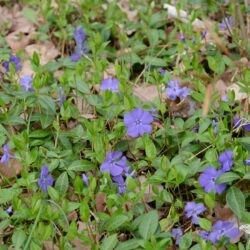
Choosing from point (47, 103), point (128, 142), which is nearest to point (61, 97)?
point (47, 103)

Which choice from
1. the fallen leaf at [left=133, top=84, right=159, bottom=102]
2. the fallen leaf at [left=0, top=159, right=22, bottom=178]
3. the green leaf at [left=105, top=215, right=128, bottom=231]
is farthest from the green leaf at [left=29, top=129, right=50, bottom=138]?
the green leaf at [left=105, top=215, right=128, bottom=231]

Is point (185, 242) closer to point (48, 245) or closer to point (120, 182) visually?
point (120, 182)

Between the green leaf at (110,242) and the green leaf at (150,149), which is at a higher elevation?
the green leaf at (150,149)

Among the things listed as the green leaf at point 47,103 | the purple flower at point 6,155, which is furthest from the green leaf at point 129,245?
the green leaf at point 47,103

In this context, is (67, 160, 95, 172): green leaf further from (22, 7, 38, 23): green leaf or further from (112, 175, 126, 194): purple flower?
(22, 7, 38, 23): green leaf

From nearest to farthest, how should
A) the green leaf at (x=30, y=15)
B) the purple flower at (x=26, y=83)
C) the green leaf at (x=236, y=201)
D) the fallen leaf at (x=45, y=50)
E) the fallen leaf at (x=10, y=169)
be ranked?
the green leaf at (x=236, y=201), the fallen leaf at (x=10, y=169), the purple flower at (x=26, y=83), the fallen leaf at (x=45, y=50), the green leaf at (x=30, y=15)

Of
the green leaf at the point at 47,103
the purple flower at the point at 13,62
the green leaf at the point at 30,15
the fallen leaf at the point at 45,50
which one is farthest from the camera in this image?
the green leaf at the point at 30,15

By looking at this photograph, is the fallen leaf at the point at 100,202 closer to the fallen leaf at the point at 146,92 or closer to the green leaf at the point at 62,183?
the green leaf at the point at 62,183
